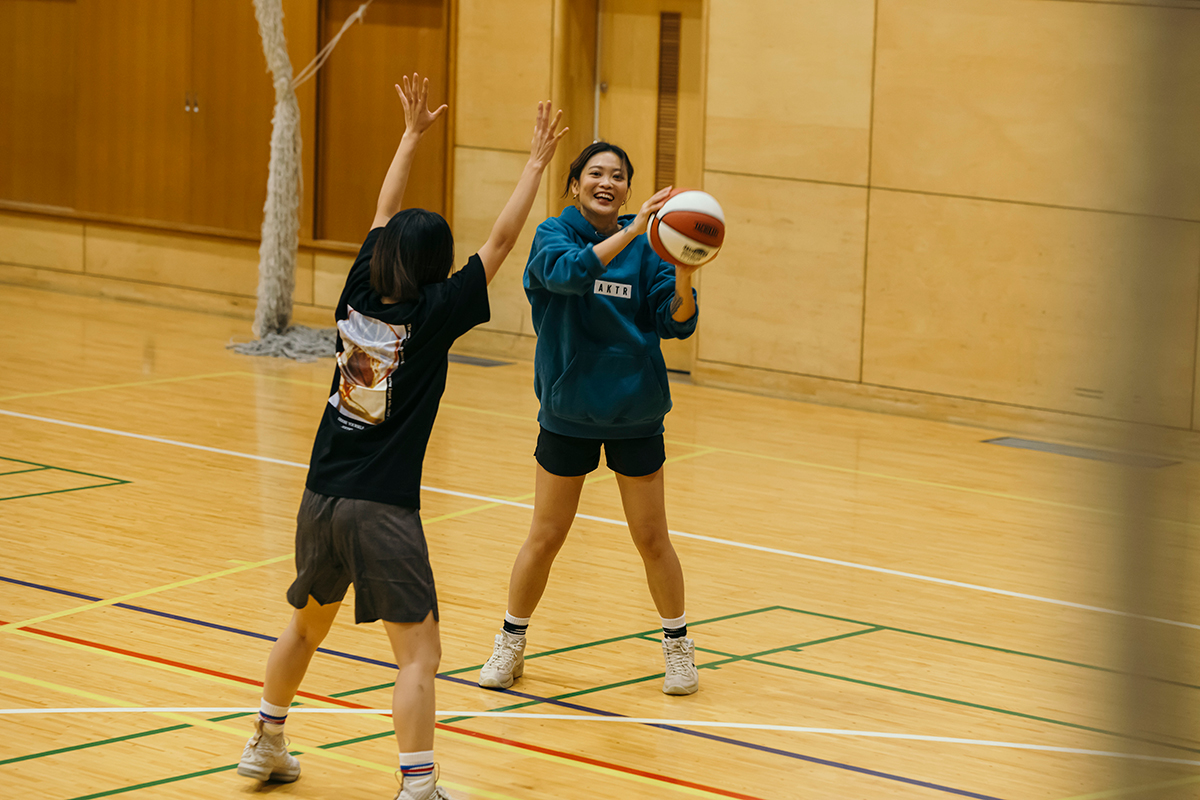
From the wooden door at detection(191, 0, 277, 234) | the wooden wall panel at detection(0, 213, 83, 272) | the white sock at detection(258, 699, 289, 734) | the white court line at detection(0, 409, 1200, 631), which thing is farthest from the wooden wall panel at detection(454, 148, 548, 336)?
the white sock at detection(258, 699, 289, 734)

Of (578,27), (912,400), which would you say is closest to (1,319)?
(578,27)

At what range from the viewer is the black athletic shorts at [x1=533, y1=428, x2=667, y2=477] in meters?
4.02

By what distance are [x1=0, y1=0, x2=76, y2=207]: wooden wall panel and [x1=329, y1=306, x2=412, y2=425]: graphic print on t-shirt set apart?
393 inches

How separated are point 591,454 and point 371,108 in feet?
24.1

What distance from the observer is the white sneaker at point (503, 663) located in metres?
4.16

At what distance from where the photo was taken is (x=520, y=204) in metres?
3.35

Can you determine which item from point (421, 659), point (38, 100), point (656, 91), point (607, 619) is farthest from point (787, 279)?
point (38, 100)

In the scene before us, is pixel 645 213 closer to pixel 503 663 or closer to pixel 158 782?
pixel 503 663

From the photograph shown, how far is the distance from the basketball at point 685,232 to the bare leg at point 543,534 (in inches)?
27.4

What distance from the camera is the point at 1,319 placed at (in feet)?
35.0

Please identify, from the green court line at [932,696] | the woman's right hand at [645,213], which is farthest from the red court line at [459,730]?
the woman's right hand at [645,213]

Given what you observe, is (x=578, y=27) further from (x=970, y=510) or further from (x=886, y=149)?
(x=970, y=510)

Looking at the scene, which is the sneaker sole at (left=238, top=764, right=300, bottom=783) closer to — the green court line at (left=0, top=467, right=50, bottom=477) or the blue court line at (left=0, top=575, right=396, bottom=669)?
the blue court line at (left=0, top=575, right=396, bottom=669)

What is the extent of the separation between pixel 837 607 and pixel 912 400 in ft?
13.4
